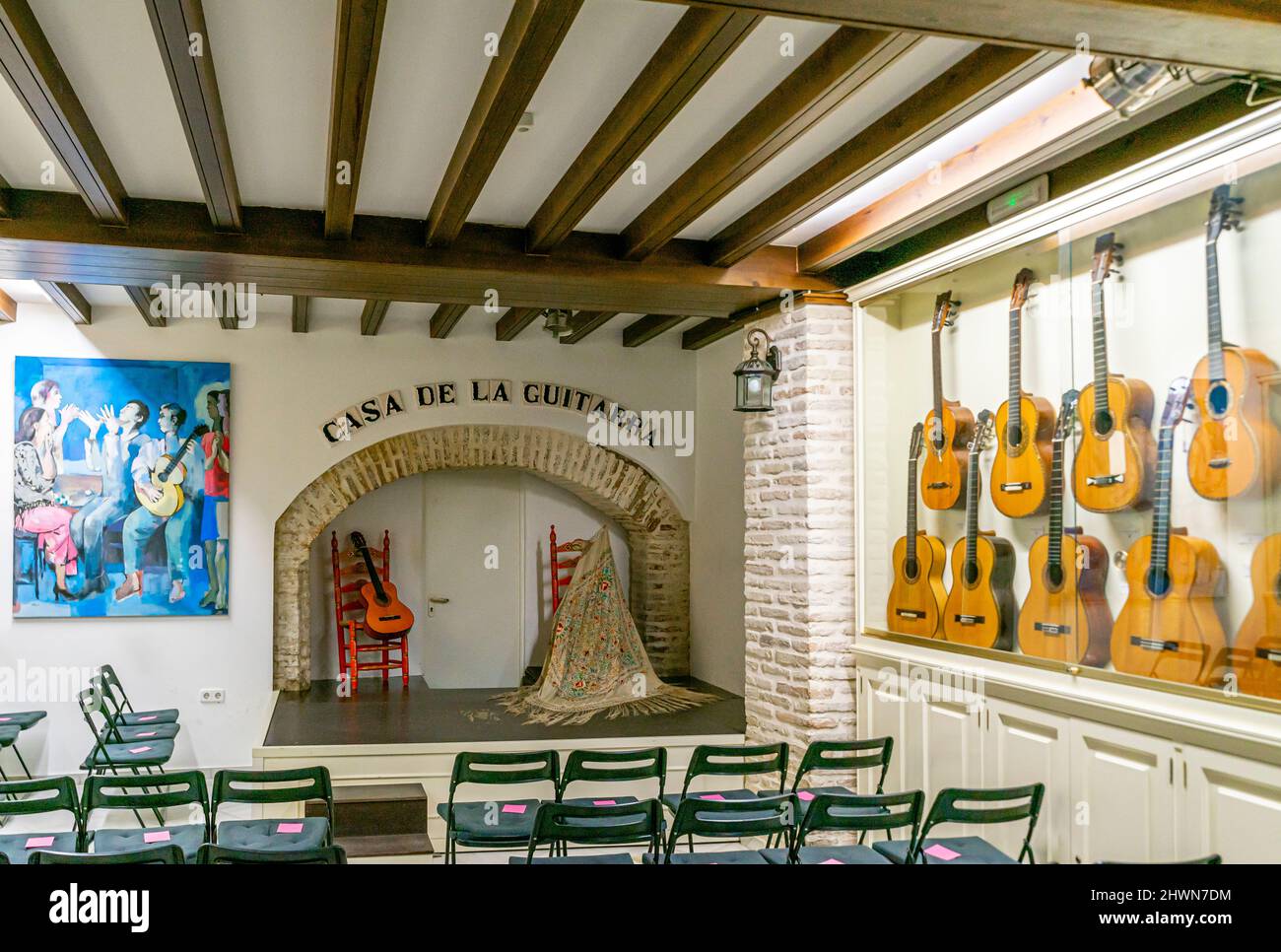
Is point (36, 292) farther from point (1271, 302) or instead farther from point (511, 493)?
point (1271, 302)

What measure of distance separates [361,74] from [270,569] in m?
5.26

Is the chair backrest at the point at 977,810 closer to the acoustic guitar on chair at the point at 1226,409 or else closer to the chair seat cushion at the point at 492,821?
the acoustic guitar on chair at the point at 1226,409

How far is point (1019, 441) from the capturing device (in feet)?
15.9

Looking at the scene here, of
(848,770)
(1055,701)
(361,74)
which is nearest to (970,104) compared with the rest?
(361,74)

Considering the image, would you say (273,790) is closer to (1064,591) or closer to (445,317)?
(1064,591)

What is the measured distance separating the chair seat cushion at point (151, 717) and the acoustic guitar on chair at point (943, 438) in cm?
512

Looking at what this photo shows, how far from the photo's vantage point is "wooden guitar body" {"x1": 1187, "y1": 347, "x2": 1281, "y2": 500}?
11.7 feet

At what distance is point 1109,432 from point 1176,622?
0.79m

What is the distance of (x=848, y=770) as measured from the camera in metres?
5.91

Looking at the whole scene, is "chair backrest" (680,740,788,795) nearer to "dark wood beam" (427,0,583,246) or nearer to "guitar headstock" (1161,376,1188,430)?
"guitar headstock" (1161,376,1188,430)

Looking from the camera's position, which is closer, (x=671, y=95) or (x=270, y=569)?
(x=671, y=95)

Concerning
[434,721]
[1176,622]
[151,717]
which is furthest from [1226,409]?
[151,717]

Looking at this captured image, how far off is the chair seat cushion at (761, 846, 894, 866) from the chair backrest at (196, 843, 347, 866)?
149 cm

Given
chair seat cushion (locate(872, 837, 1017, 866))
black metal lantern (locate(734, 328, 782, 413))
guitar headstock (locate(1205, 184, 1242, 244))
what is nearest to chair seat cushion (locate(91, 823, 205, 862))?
chair seat cushion (locate(872, 837, 1017, 866))
